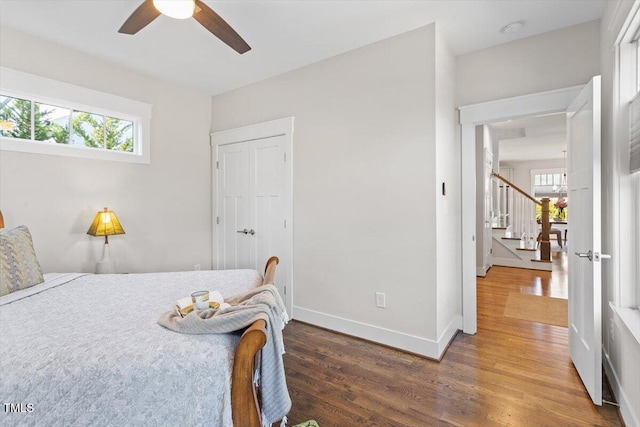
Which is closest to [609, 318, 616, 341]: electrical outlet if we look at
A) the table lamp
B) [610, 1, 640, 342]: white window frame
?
[610, 1, 640, 342]: white window frame

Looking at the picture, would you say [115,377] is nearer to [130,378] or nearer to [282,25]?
[130,378]

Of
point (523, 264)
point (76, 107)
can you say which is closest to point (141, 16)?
point (76, 107)

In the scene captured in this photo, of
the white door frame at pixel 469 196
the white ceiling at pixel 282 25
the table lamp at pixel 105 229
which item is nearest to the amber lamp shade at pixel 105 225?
the table lamp at pixel 105 229

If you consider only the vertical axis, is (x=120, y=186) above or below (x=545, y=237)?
above

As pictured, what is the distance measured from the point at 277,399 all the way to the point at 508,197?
699 cm

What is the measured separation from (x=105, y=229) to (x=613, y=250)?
3.96 metres

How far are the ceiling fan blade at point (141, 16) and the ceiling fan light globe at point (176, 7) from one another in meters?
0.07

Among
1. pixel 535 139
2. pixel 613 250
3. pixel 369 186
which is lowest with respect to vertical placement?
pixel 613 250

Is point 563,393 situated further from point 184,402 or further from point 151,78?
point 151,78

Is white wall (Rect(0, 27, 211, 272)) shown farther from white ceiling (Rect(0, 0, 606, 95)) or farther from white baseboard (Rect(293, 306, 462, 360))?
white baseboard (Rect(293, 306, 462, 360))

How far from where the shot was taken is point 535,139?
22.8 feet

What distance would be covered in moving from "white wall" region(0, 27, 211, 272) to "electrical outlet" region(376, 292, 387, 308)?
2.41 meters

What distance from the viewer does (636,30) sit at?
5.62 feet

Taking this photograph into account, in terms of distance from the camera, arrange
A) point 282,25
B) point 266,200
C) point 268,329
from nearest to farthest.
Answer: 1. point 268,329
2. point 282,25
3. point 266,200
